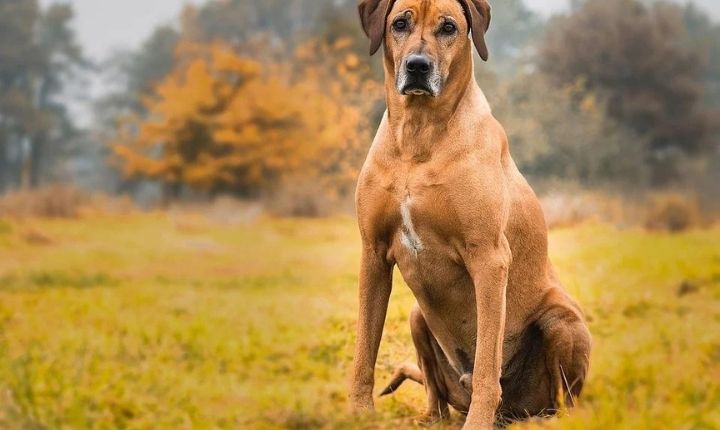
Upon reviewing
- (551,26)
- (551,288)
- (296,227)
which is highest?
(551,26)

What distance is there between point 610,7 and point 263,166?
7.40 meters

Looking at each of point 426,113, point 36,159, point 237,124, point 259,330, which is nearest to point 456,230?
point 426,113

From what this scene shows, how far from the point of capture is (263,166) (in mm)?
17203

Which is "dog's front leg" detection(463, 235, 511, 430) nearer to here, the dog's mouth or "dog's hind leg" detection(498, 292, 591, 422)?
"dog's hind leg" detection(498, 292, 591, 422)

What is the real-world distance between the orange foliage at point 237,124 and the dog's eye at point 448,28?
39.0 ft

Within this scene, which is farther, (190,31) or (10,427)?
(190,31)

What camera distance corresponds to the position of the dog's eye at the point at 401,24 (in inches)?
156

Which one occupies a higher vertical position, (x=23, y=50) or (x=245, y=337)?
(x=23, y=50)

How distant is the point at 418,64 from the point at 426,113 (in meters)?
0.28

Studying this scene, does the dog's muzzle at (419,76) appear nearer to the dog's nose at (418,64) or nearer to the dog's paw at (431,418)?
the dog's nose at (418,64)

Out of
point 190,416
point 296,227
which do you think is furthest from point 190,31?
point 190,416

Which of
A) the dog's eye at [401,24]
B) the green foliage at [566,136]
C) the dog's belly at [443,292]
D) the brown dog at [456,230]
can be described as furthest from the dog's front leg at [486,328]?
the green foliage at [566,136]

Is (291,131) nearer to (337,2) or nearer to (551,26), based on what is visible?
(337,2)

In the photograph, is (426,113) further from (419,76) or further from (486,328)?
(486,328)
